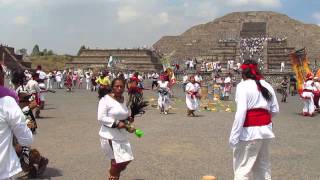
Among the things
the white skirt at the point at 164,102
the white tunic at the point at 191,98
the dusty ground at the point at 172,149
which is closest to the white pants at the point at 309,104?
the dusty ground at the point at 172,149

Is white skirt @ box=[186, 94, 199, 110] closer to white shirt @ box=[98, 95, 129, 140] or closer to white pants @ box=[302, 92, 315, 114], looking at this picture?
white pants @ box=[302, 92, 315, 114]

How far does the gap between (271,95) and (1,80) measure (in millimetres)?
3478

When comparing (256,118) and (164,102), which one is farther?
(164,102)

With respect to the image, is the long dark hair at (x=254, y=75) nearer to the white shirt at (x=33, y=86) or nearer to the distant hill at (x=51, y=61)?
the white shirt at (x=33, y=86)

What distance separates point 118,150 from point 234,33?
77.7m

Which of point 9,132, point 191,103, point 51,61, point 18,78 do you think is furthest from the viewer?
point 51,61

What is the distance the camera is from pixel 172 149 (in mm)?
10523

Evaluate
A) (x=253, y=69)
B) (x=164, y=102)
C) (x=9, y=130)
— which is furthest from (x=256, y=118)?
(x=164, y=102)

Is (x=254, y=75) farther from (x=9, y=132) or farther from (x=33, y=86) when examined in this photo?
(x=33, y=86)

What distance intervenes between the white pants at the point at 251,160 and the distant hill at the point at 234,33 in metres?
65.4

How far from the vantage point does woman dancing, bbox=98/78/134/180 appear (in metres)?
6.79

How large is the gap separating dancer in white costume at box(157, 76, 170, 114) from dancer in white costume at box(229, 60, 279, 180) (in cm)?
1271

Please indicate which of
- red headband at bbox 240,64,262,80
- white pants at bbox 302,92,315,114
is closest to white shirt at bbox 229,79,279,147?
red headband at bbox 240,64,262,80

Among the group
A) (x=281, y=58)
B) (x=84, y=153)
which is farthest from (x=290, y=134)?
(x=281, y=58)
